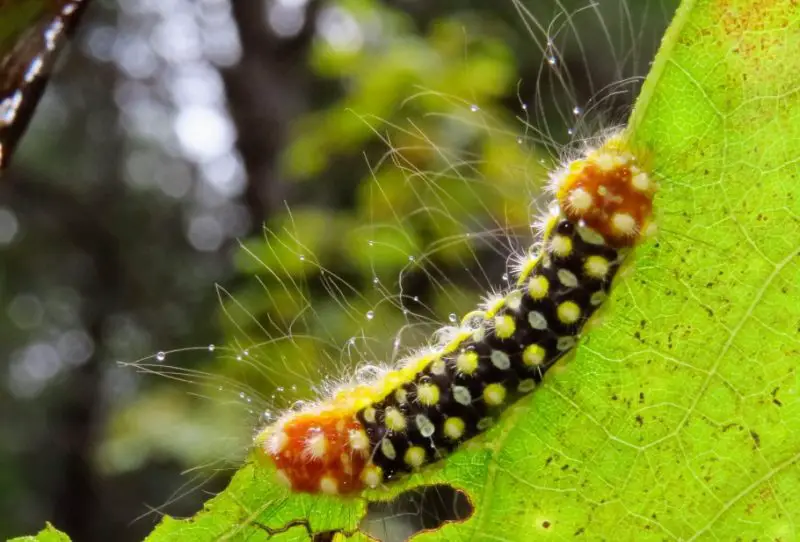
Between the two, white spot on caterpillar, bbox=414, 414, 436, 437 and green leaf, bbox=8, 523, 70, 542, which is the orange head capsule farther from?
green leaf, bbox=8, 523, 70, 542

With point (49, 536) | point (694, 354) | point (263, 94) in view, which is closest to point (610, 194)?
point (694, 354)

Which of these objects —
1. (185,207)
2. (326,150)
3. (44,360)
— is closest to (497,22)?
(326,150)

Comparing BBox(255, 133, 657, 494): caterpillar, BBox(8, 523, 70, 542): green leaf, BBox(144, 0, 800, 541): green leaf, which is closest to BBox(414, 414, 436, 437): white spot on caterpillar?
BBox(255, 133, 657, 494): caterpillar

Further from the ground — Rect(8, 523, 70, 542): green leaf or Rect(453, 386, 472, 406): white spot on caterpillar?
Rect(8, 523, 70, 542): green leaf

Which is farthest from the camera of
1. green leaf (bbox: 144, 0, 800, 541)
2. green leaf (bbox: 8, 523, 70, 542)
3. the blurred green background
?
the blurred green background

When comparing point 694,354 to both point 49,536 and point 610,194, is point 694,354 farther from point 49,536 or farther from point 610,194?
point 49,536

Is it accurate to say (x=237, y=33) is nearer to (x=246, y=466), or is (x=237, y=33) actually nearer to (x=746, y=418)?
(x=246, y=466)
